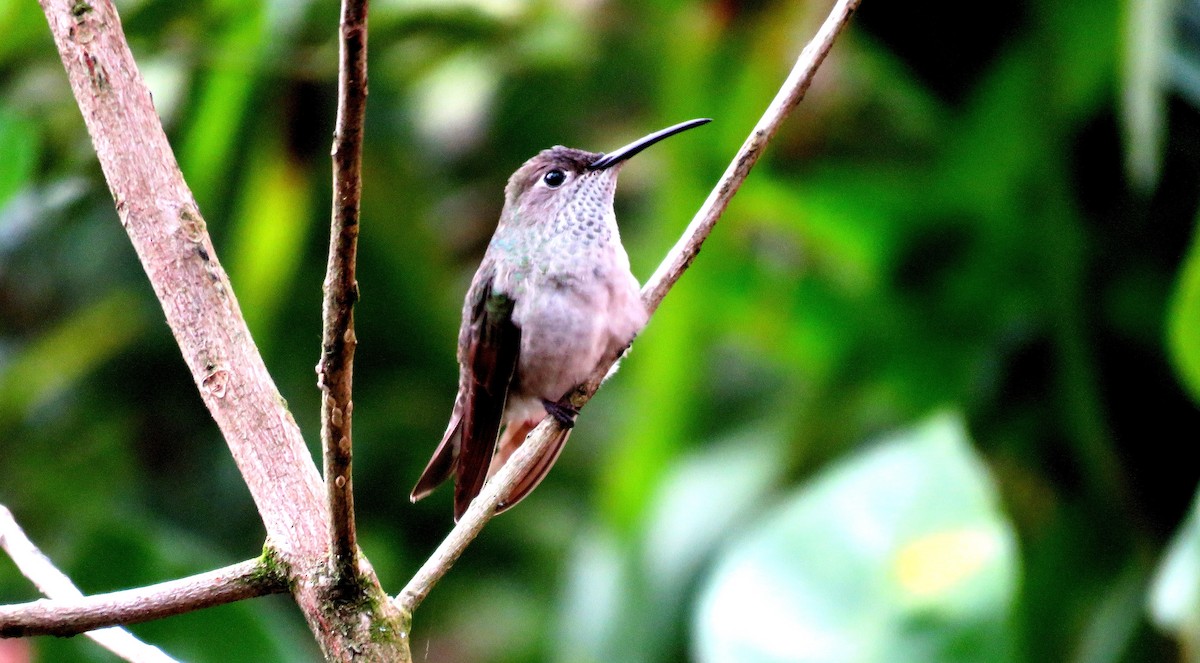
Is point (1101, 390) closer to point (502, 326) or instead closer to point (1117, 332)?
point (1117, 332)

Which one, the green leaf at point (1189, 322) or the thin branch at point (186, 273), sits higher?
the thin branch at point (186, 273)

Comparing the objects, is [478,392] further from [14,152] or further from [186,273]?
[14,152]

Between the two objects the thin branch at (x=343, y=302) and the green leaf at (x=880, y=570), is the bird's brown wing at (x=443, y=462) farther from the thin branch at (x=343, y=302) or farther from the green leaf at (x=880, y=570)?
the green leaf at (x=880, y=570)

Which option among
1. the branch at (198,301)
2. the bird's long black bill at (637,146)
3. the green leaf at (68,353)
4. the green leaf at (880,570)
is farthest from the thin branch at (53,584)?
the green leaf at (68,353)

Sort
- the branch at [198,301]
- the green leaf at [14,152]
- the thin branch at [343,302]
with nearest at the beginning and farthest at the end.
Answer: the thin branch at [343,302]
the branch at [198,301]
the green leaf at [14,152]

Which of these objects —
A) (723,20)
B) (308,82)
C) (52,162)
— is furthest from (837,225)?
(52,162)

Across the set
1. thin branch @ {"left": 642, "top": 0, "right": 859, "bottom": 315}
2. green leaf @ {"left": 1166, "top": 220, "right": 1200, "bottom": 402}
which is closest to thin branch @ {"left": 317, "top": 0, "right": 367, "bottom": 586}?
thin branch @ {"left": 642, "top": 0, "right": 859, "bottom": 315}


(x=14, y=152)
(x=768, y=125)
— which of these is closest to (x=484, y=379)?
(x=768, y=125)
